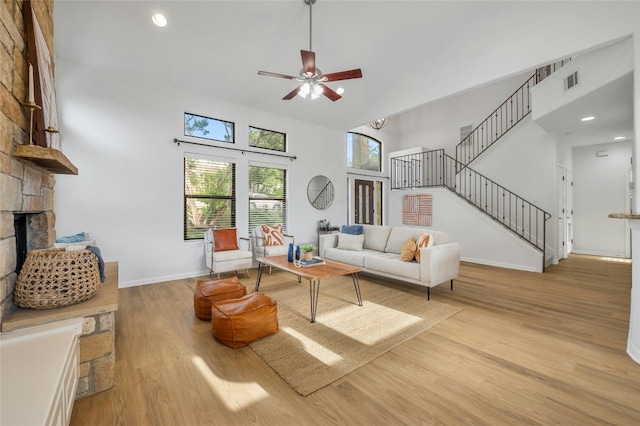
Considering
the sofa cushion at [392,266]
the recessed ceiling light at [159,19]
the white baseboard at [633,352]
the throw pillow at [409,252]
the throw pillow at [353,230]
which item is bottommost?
the white baseboard at [633,352]

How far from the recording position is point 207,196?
16.3 feet

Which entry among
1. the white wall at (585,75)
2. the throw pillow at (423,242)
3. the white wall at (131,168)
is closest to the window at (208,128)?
the white wall at (131,168)

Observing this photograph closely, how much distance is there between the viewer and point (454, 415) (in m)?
1.59

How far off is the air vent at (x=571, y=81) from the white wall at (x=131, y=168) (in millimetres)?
5310

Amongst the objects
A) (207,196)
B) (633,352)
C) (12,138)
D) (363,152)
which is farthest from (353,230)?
(12,138)

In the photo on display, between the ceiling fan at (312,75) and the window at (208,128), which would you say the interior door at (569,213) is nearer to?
the ceiling fan at (312,75)

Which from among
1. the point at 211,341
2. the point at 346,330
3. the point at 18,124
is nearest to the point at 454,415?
the point at 346,330

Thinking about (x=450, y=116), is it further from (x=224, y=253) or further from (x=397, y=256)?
(x=224, y=253)

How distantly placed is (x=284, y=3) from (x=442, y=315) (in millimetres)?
4387

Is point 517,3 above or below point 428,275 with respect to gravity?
above

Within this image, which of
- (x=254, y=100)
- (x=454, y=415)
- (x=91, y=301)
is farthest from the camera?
(x=254, y=100)

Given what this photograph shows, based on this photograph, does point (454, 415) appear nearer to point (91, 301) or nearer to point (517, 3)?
point (91, 301)

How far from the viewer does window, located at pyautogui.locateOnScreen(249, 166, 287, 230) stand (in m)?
5.52

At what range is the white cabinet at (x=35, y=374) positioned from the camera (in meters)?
0.88
